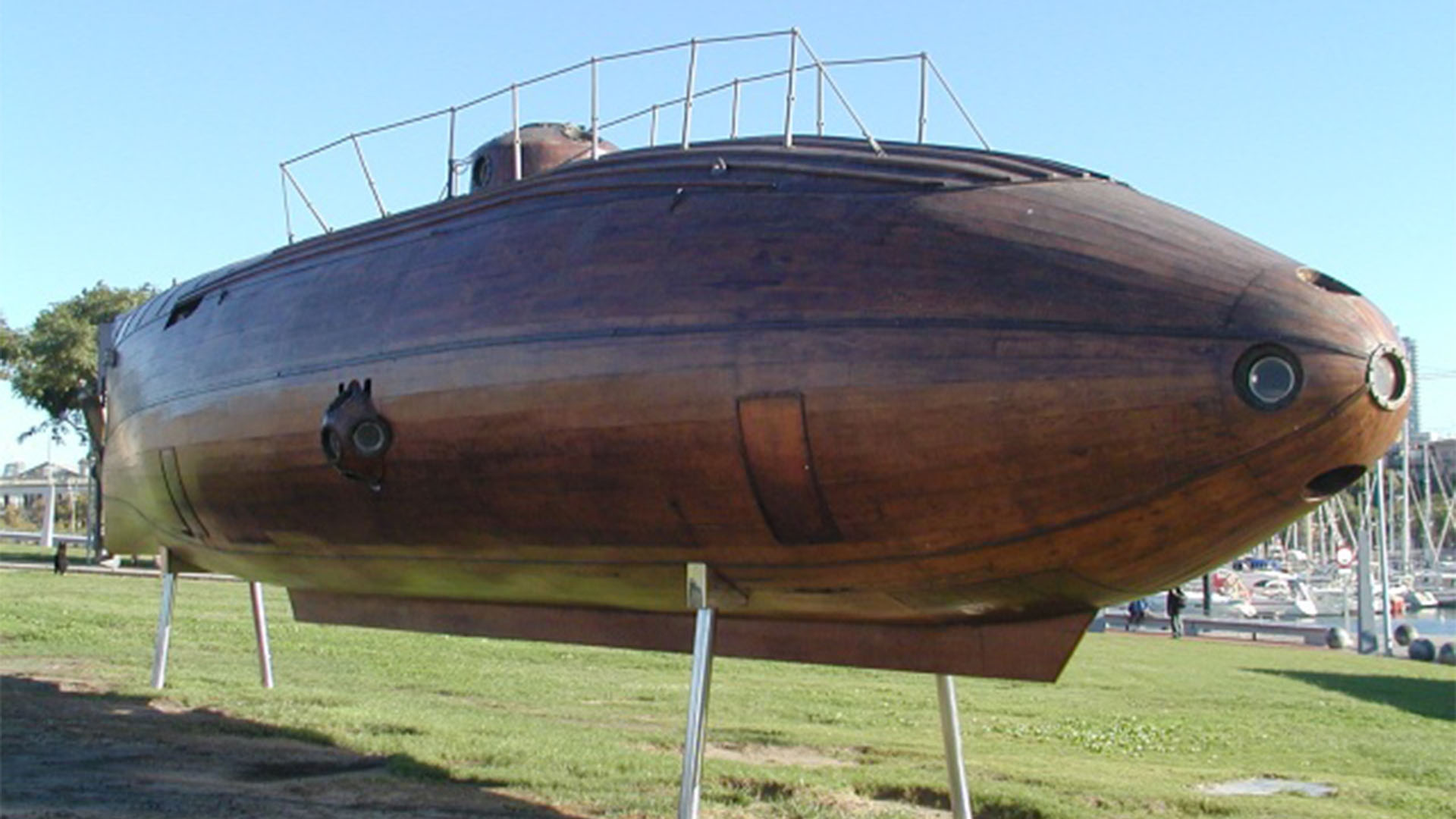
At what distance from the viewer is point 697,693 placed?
26.0 feet

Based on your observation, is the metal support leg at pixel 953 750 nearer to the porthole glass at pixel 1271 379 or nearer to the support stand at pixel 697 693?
the support stand at pixel 697 693

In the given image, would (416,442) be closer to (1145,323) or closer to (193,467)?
Answer: (193,467)

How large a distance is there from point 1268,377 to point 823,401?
224 cm

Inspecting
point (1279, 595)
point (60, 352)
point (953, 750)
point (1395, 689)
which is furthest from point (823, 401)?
point (1279, 595)

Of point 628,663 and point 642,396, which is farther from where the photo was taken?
point 628,663

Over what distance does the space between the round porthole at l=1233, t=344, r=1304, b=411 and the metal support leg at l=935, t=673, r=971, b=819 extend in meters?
4.10

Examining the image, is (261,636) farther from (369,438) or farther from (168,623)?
(369,438)

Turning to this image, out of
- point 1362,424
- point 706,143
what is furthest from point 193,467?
point 1362,424

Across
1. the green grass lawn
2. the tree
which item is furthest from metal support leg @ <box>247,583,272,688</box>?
the tree

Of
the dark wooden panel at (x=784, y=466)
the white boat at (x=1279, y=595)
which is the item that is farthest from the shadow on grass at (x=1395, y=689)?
the white boat at (x=1279, y=595)

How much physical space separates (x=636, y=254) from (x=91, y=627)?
1966 cm

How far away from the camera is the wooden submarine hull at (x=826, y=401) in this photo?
7.10m

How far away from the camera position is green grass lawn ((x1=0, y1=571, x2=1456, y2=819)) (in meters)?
12.0

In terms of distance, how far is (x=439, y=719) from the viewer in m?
15.4
